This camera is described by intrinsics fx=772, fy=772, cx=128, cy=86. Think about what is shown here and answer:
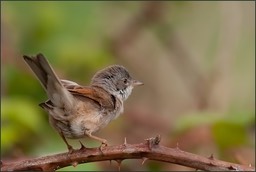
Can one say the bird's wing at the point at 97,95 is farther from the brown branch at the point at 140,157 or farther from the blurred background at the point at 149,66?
the blurred background at the point at 149,66

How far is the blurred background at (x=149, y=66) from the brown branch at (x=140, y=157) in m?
2.00

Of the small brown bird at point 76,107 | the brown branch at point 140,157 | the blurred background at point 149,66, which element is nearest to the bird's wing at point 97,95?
the small brown bird at point 76,107

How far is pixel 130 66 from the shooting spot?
351 inches

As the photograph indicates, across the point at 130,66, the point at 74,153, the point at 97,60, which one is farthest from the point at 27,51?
the point at 74,153

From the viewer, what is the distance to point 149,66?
8836 mm

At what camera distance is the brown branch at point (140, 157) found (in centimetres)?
373

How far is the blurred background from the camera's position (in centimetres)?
636

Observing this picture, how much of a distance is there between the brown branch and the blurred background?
2004 millimetres

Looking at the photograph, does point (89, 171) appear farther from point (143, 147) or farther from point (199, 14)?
point (199, 14)

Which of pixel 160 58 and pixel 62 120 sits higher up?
pixel 160 58

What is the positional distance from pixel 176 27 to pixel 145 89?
94 cm

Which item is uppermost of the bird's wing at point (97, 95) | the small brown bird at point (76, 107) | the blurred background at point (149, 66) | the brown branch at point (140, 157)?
the blurred background at point (149, 66)

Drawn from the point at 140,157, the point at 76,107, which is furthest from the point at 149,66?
the point at 140,157

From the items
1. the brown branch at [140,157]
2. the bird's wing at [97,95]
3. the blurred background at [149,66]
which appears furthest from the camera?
the blurred background at [149,66]
